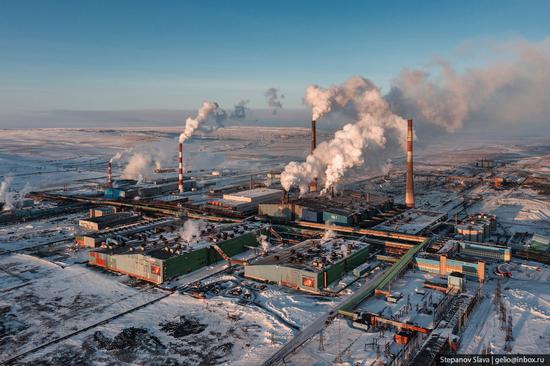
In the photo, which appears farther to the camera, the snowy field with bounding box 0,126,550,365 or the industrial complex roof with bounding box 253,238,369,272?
the industrial complex roof with bounding box 253,238,369,272

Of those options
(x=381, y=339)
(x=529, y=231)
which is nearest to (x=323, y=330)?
(x=381, y=339)

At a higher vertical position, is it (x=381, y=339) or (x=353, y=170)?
(x=353, y=170)

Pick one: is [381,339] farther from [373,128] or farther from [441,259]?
[373,128]

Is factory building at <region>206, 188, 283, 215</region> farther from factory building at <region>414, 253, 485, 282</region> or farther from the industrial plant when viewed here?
factory building at <region>414, 253, 485, 282</region>

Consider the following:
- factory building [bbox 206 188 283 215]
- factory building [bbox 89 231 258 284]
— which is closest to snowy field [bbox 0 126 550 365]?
factory building [bbox 89 231 258 284]

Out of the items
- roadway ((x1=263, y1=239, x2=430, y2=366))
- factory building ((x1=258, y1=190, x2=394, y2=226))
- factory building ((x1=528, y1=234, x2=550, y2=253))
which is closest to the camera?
roadway ((x1=263, y1=239, x2=430, y2=366))

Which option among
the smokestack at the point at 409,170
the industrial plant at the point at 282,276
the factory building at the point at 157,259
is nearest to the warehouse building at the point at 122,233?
the industrial plant at the point at 282,276

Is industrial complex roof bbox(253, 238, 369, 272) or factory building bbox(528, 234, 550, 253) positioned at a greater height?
industrial complex roof bbox(253, 238, 369, 272)
